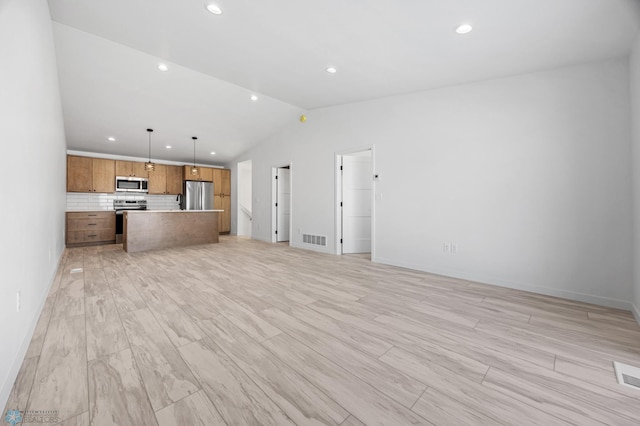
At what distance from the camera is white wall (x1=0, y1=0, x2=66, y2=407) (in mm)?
1270

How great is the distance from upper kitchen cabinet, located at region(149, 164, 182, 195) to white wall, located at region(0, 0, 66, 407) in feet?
18.3

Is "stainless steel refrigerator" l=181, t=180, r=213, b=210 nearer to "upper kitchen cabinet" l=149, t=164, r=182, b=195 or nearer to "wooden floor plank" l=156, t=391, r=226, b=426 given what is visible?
"upper kitchen cabinet" l=149, t=164, r=182, b=195

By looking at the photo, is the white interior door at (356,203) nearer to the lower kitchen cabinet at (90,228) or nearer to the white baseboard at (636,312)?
the white baseboard at (636,312)

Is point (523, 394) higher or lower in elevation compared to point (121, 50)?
lower

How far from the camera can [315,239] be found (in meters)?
5.41

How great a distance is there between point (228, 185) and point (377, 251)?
19.9 feet

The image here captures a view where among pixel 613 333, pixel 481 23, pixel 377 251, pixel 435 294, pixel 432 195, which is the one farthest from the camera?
pixel 377 251

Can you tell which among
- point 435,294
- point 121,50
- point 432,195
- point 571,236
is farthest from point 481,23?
point 121,50

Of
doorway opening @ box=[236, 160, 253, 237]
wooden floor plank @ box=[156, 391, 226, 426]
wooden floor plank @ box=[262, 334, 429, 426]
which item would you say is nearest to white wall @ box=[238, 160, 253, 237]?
doorway opening @ box=[236, 160, 253, 237]

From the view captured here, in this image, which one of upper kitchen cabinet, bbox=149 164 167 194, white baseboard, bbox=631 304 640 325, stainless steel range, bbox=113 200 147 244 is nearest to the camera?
white baseboard, bbox=631 304 640 325

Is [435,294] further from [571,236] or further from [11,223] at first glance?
[11,223]

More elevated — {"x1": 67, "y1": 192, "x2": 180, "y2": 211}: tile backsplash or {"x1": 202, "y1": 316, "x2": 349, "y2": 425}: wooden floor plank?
{"x1": 67, "y1": 192, "x2": 180, "y2": 211}: tile backsplash

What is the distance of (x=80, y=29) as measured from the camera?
2896 millimetres

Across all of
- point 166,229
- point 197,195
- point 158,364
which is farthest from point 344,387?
point 197,195
